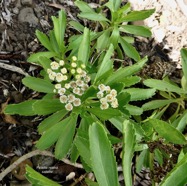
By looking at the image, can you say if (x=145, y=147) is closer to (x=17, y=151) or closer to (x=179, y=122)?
(x=179, y=122)

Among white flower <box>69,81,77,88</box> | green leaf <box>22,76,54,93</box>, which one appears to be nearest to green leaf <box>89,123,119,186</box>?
white flower <box>69,81,77,88</box>

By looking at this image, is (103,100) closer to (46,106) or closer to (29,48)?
(46,106)

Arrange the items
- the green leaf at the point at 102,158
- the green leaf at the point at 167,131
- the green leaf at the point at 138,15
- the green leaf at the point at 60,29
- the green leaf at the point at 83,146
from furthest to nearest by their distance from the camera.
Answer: the green leaf at the point at 138,15 → the green leaf at the point at 60,29 → the green leaf at the point at 167,131 → the green leaf at the point at 83,146 → the green leaf at the point at 102,158

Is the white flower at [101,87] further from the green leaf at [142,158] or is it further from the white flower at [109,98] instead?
the green leaf at [142,158]

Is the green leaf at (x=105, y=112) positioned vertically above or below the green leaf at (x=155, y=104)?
above

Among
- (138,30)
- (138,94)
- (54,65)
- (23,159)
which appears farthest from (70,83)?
(138,30)

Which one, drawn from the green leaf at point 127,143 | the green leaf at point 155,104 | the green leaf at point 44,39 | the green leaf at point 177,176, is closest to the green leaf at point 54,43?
the green leaf at point 44,39

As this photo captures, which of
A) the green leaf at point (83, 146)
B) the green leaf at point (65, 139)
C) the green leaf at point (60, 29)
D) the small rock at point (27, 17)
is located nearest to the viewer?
the green leaf at point (83, 146)
